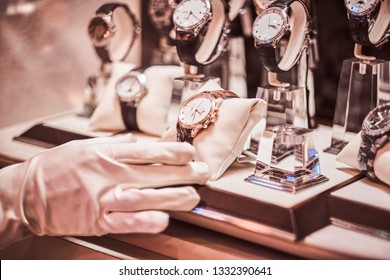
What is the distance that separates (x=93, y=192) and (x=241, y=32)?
0.68m

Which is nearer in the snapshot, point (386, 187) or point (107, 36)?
point (386, 187)

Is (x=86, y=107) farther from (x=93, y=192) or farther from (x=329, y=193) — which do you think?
(x=329, y=193)

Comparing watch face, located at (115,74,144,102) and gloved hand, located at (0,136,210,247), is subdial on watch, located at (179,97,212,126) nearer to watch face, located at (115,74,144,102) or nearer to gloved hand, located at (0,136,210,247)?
gloved hand, located at (0,136,210,247)

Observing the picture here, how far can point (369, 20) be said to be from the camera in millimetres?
1014

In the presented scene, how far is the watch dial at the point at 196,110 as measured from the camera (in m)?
0.99

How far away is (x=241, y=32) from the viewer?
1411mm

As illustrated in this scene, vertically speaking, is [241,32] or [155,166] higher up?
[241,32]

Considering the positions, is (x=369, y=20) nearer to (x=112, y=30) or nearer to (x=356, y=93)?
(x=356, y=93)

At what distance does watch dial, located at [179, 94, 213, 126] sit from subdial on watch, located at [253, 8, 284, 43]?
136 millimetres

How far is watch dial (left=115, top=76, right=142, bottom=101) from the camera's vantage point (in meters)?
1.23

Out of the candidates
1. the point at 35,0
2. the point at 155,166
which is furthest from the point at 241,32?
the point at 155,166

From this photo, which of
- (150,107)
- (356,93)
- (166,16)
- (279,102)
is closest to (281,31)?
(279,102)

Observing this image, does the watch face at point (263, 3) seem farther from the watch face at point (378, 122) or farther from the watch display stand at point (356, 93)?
the watch face at point (378, 122)

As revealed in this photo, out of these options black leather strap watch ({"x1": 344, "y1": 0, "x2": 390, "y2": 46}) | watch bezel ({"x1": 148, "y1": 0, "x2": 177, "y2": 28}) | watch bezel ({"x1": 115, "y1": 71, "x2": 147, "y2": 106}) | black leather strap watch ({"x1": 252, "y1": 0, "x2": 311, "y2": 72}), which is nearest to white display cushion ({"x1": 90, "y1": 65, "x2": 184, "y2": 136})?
watch bezel ({"x1": 115, "y1": 71, "x2": 147, "y2": 106})
